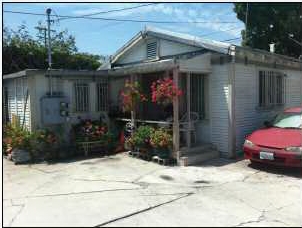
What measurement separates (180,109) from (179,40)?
7.80 feet

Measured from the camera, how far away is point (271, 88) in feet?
37.2

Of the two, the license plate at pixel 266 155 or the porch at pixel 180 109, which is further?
the porch at pixel 180 109

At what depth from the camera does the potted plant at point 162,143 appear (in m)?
8.97

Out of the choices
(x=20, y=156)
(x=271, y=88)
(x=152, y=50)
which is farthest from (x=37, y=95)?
(x=271, y=88)

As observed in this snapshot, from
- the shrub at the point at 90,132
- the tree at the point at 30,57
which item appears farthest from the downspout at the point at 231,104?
the tree at the point at 30,57

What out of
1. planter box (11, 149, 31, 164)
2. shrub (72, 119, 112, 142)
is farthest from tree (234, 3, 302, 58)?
planter box (11, 149, 31, 164)

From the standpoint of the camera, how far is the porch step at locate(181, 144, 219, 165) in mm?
8891

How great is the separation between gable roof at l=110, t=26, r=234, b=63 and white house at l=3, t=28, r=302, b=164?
0.03m

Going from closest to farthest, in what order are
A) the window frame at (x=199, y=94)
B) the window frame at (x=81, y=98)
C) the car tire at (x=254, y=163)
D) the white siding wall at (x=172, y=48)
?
1. the car tire at (x=254, y=163)
2. the window frame at (x=199, y=94)
3. the window frame at (x=81, y=98)
4. the white siding wall at (x=172, y=48)

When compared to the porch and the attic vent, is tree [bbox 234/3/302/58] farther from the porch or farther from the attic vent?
the porch

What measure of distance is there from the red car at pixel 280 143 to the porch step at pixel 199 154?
3.91ft

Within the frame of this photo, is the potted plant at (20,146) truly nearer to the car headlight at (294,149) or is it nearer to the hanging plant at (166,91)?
the hanging plant at (166,91)

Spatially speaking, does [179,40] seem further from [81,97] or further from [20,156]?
[20,156]

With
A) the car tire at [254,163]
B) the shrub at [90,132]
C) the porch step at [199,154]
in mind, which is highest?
the shrub at [90,132]
